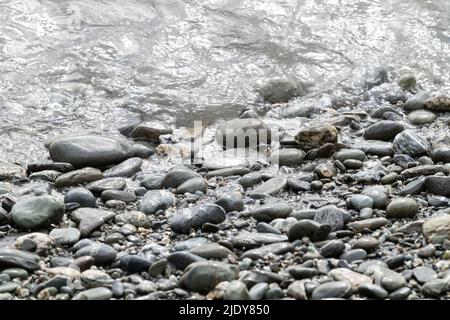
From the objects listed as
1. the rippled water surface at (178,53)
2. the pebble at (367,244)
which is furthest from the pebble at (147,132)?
the pebble at (367,244)

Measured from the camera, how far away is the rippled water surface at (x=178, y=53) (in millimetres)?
5676

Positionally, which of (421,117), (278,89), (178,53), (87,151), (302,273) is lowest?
(302,273)

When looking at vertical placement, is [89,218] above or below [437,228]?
above

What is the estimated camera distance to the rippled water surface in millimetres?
5676

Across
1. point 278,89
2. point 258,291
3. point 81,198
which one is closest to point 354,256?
point 258,291

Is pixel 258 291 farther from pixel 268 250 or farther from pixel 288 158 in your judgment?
pixel 288 158

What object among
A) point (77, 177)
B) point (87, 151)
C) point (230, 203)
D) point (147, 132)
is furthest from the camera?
point (147, 132)

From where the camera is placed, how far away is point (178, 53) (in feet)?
21.5

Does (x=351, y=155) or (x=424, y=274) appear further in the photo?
(x=351, y=155)

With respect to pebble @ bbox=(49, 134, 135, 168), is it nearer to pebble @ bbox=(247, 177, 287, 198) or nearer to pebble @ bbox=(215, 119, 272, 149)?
pebble @ bbox=(215, 119, 272, 149)

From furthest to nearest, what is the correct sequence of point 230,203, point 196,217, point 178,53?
point 178,53 < point 230,203 < point 196,217

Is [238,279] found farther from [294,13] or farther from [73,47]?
[294,13]

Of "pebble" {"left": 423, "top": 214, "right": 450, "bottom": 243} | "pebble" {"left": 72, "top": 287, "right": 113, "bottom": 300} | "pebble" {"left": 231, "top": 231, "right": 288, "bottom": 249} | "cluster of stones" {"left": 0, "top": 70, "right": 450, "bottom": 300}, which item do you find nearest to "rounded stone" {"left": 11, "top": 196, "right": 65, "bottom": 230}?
"cluster of stones" {"left": 0, "top": 70, "right": 450, "bottom": 300}

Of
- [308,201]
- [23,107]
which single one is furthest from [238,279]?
[23,107]
